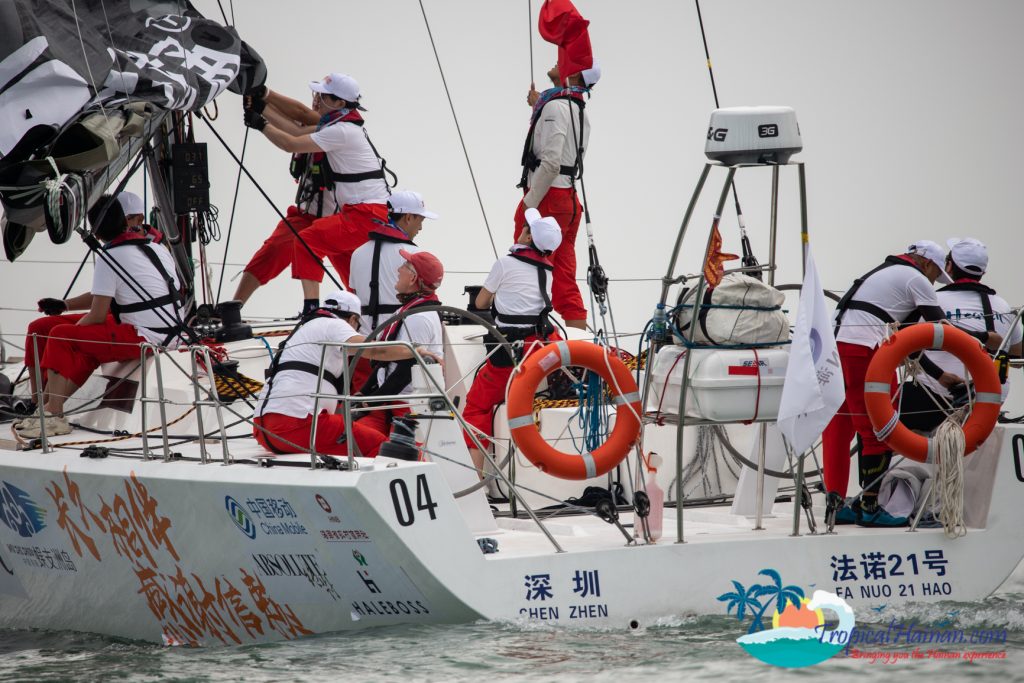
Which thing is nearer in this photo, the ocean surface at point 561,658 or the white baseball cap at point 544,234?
the ocean surface at point 561,658

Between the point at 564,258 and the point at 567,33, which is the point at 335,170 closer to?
the point at 564,258

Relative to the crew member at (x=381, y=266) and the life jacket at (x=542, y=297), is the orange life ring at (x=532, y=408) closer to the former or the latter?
the life jacket at (x=542, y=297)

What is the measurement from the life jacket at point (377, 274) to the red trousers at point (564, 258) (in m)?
1.16

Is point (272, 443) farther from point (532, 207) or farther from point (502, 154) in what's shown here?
point (502, 154)

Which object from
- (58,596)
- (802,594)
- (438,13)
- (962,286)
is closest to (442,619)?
(802,594)

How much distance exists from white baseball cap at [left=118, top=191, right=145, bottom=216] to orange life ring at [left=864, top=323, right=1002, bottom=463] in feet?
11.2

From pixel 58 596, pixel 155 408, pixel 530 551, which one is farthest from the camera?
pixel 155 408

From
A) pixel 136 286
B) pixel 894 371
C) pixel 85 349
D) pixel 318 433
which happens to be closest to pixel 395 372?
pixel 318 433

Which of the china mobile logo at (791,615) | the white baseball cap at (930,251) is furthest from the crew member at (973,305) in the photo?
the china mobile logo at (791,615)

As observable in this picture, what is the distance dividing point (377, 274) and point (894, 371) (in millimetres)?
2467

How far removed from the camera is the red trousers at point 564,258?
23.9 feet

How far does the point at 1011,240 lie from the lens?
12.3 meters

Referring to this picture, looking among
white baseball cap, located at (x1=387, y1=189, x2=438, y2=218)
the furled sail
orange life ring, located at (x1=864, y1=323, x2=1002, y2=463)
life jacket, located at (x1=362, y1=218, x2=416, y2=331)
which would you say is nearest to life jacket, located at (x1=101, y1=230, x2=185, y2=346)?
the furled sail

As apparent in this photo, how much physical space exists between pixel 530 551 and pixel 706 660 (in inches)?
29.0
